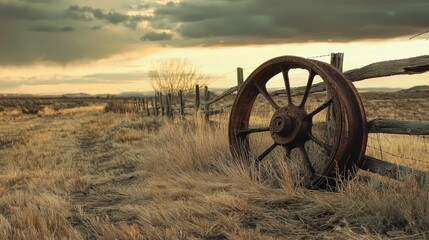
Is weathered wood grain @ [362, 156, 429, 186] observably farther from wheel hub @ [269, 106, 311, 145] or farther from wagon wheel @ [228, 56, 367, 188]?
wheel hub @ [269, 106, 311, 145]

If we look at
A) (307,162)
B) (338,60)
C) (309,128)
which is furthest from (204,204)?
(338,60)

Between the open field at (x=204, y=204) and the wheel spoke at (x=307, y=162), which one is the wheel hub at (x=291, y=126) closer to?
the wheel spoke at (x=307, y=162)

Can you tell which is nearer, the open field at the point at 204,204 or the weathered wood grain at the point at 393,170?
the open field at the point at 204,204

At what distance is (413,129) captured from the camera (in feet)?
16.3

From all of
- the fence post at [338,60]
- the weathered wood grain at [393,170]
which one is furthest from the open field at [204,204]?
the fence post at [338,60]

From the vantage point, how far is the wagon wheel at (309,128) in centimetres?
526

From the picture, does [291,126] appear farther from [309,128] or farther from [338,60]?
[338,60]

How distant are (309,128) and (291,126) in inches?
9.7

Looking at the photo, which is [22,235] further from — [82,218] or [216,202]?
[216,202]

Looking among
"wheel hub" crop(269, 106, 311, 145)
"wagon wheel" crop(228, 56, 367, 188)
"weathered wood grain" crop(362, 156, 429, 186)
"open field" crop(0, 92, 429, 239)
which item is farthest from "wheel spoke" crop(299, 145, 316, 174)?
"weathered wood grain" crop(362, 156, 429, 186)

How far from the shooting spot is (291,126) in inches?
240

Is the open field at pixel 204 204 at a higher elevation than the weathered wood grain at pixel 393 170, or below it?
below

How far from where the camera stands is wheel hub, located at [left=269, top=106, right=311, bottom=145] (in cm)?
604

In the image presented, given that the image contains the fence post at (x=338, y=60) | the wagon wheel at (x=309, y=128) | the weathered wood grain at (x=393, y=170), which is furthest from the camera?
the fence post at (x=338, y=60)
